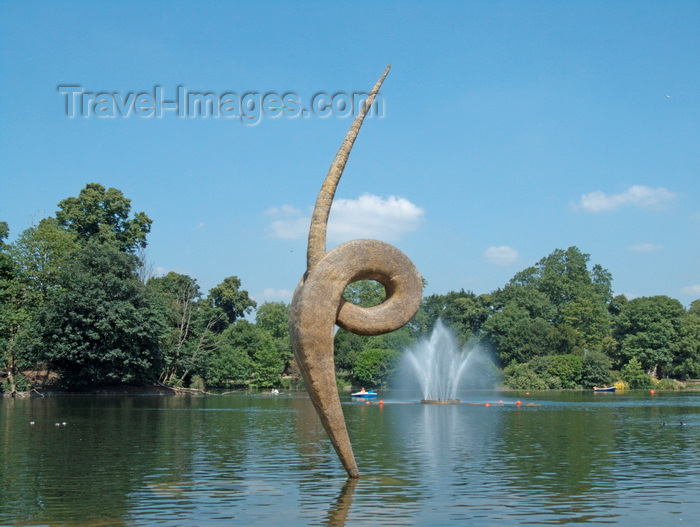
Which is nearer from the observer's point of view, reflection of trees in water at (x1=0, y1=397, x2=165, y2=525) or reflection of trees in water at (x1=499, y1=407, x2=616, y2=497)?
reflection of trees in water at (x1=0, y1=397, x2=165, y2=525)

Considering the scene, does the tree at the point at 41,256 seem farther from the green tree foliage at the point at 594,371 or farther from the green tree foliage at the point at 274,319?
the green tree foliage at the point at 594,371

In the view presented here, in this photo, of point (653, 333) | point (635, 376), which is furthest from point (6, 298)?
point (653, 333)

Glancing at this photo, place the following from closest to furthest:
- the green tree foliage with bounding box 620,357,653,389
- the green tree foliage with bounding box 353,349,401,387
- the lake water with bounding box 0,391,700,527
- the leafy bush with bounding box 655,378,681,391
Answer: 1. the lake water with bounding box 0,391,700,527
2. the leafy bush with bounding box 655,378,681,391
3. the green tree foliage with bounding box 620,357,653,389
4. the green tree foliage with bounding box 353,349,401,387

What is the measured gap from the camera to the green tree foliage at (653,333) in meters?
72.1

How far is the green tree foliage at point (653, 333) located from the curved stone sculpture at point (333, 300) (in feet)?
215

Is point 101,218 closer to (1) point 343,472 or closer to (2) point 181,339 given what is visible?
(2) point 181,339

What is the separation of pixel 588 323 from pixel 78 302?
59.1 metres

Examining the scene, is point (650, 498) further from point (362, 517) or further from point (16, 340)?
point (16, 340)

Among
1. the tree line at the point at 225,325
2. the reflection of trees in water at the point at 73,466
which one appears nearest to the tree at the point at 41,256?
the tree line at the point at 225,325

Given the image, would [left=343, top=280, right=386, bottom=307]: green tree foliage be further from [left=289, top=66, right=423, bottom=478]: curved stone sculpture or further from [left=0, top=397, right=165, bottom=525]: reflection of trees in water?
[left=289, top=66, right=423, bottom=478]: curved stone sculpture

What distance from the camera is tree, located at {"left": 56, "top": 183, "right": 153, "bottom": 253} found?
5878 centimetres

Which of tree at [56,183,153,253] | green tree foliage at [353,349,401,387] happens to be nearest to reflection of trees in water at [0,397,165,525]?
tree at [56,183,153,253]

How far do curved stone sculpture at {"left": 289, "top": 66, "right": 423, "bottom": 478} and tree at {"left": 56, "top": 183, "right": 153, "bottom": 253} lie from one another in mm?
47567

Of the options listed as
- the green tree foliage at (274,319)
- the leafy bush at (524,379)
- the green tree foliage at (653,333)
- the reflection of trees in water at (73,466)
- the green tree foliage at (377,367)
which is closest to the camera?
the reflection of trees in water at (73,466)
